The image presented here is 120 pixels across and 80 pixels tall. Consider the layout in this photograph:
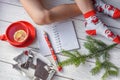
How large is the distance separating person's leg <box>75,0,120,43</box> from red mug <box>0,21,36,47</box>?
252 millimetres

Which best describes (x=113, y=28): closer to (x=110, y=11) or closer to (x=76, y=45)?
(x=110, y=11)

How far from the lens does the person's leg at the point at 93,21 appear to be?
4.03ft

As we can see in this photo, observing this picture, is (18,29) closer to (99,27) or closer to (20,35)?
(20,35)

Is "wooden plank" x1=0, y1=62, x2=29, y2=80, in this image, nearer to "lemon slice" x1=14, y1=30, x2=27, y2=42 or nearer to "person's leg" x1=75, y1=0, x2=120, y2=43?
"lemon slice" x1=14, y1=30, x2=27, y2=42

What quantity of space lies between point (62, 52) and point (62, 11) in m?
0.18

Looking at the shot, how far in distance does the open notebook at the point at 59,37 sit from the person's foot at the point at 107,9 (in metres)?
0.15

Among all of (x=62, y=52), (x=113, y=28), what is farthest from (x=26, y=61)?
(x=113, y=28)

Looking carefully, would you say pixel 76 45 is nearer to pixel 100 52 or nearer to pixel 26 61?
pixel 100 52

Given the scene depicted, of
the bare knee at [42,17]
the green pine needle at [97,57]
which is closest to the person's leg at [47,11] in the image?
the bare knee at [42,17]

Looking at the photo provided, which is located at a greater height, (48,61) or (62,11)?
(62,11)

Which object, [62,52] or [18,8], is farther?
[18,8]

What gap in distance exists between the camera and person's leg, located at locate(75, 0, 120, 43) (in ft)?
4.03

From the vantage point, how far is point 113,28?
4.23 ft

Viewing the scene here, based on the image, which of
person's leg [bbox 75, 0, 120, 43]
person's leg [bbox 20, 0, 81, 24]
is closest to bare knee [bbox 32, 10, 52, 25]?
person's leg [bbox 20, 0, 81, 24]
